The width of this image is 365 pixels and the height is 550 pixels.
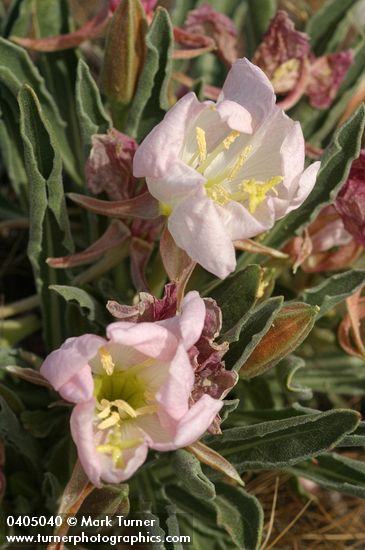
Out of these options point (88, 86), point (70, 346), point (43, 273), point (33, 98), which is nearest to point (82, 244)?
point (43, 273)

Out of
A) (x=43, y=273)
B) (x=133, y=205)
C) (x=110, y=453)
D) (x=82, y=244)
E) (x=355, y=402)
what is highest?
(x=133, y=205)

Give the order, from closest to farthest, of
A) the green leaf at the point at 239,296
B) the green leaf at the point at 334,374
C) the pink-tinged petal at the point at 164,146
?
the pink-tinged petal at the point at 164,146 < the green leaf at the point at 239,296 < the green leaf at the point at 334,374

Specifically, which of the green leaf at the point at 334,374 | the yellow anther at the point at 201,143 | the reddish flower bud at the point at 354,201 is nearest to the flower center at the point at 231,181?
the yellow anther at the point at 201,143

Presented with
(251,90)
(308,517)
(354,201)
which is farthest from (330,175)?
(308,517)

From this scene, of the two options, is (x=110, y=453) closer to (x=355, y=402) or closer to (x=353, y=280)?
(x=353, y=280)

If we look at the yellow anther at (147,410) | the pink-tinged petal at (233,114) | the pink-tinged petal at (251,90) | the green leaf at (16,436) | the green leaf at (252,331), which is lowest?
the green leaf at (16,436)

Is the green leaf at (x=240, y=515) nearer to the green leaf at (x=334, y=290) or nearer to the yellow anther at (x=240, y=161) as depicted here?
the green leaf at (x=334, y=290)

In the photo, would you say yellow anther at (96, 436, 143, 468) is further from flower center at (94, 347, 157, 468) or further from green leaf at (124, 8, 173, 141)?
green leaf at (124, 8, 173, 141)

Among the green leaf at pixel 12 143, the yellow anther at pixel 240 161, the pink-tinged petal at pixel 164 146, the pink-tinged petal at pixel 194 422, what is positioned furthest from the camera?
the green leaf at pixel 12 143
